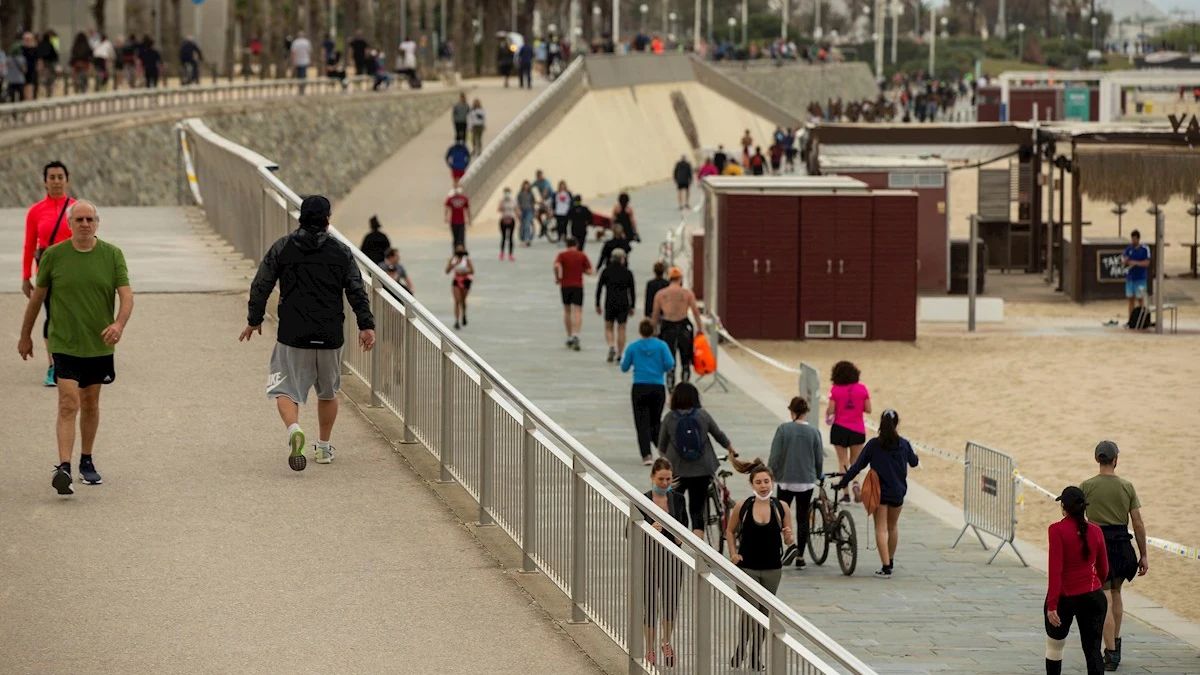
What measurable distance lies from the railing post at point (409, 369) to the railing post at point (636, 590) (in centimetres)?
334

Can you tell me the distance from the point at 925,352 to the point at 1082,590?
16481 mm

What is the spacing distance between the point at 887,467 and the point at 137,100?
2807 centimetres

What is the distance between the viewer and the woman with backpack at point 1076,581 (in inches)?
428

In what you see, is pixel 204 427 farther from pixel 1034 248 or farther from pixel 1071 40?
pixel 1071 40

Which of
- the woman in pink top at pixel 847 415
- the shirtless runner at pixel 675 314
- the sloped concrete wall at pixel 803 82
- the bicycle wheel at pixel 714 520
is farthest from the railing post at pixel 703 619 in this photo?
the sloped concrete wall at pixel 803 82

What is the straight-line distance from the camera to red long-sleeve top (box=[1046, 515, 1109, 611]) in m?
10.9

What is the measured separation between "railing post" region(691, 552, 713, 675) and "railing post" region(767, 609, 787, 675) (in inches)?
18.8

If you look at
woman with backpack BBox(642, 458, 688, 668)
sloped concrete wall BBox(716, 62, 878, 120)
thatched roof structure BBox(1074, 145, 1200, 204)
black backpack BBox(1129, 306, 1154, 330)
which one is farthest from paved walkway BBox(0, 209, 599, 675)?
sloped concrete wall BBox(716, 62, 878, 120)

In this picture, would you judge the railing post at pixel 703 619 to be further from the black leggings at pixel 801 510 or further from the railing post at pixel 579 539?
the black leggings at pixel 801 510

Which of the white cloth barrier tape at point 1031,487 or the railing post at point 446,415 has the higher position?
the railing post at point 446,415

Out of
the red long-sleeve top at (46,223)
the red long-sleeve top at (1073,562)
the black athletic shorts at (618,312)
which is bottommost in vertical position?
the red long-sleeve top at (1073,562)

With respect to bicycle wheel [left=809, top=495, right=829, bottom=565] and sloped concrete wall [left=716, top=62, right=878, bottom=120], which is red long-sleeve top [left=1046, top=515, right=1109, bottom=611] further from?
sloped concrete wall [left=716, top=62, right=878, bottom=120]

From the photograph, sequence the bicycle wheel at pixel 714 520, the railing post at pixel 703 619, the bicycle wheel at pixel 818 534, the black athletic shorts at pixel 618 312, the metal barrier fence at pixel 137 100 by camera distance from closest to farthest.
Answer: the railing post at pixel 703 619
the bicycle wheel at pixel 714 520
the bicycle wheel at pixel 818 534
the black athletic shorts at pixel 618 312
the metal barrier fence at pixel 137 100

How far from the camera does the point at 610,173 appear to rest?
58.2 meters
